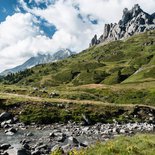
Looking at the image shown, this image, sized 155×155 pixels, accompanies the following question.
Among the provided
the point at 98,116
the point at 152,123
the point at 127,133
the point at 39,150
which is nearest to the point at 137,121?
the point at 152,123

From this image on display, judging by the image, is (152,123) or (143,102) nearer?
(152,123)

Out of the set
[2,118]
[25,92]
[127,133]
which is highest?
[25,92]

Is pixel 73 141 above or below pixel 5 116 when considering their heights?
below

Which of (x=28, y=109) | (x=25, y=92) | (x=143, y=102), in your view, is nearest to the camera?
(x=28, y=109)

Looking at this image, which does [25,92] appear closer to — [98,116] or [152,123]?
[98,116]

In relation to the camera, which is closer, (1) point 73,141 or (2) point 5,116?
(1) point 73,141

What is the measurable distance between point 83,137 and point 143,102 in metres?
58.4

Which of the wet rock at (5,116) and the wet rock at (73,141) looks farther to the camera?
the wet rock at (5,116)

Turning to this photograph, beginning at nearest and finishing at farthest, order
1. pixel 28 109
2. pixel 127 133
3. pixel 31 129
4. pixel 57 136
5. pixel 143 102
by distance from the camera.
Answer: pixel 57 136 → pixel 127 133 → pixel 31 129 → pixel 28 109 → pixel 143 102

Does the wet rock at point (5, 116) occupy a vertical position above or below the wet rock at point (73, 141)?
above

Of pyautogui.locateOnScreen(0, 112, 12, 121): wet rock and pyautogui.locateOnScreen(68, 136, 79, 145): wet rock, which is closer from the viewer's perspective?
pyautogui.locateOnScreen(68, 136, 79, 145): wet rock

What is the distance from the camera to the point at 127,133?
54.9m

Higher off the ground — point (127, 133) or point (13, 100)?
point (13, 100)

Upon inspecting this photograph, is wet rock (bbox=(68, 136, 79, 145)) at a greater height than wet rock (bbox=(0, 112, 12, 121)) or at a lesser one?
lesser
